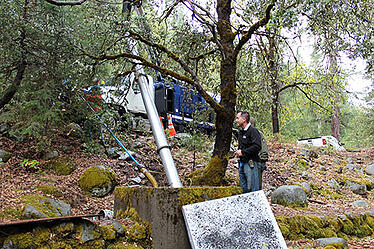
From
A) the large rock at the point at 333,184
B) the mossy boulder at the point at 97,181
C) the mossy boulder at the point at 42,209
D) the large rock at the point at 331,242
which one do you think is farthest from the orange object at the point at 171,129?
the large rock at the point at 331,242

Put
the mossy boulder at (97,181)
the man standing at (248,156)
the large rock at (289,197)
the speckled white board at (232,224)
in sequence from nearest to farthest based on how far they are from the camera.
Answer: the speckled white board at (232,224), the man standing at (248,156), the mossy boulder at (97,181), the large rock at (289,197)

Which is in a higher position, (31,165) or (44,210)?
(31,165)

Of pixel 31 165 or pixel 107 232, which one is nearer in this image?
pixel 107 232

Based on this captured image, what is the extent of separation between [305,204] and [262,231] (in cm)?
411

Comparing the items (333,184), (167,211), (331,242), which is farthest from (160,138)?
(333,184)

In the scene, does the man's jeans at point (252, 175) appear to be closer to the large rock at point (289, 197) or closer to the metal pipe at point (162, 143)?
the metal pipe at point (162, 143)

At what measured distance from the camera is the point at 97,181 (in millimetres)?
5680

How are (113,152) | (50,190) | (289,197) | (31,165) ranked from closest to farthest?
(50,190), (31,165), (289,197), (113,152)

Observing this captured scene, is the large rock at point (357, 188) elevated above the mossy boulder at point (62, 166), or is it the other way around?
the mossy boulder at point (62, 166)

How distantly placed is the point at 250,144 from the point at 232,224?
1912mm

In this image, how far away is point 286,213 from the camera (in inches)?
219

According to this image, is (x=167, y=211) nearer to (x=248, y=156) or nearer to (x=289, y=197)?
(x=248, y=156)

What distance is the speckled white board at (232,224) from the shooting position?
9.20 feet

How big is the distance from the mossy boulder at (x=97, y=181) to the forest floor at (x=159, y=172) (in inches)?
5.3
